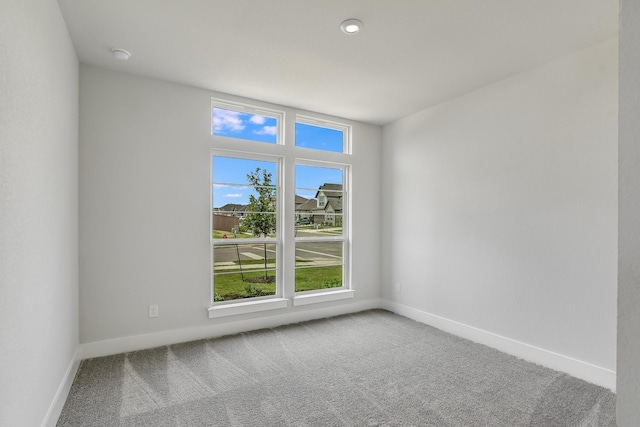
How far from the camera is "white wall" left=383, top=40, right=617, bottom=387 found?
101 inches

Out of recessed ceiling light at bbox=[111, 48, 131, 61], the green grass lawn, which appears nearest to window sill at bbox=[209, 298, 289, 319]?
the green grass lawn

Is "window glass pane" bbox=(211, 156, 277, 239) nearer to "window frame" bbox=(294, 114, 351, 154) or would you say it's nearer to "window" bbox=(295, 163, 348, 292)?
"window" bbox=(295, 163, 348, 292)

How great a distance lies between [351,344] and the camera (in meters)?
3.34

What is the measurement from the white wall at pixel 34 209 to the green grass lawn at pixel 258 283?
1422mm

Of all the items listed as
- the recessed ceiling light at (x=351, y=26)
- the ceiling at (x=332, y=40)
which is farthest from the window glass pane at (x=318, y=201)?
the recessed ceiling light at (x=351, y=26)

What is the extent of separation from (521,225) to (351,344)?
6.50ft

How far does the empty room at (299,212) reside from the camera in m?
2.10

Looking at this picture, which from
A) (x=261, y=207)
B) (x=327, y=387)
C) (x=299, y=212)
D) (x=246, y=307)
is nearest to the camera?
(x=327, y=387)

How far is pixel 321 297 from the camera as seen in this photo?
13.8 ft

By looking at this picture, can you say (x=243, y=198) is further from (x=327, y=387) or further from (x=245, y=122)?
(x=327, y=387)

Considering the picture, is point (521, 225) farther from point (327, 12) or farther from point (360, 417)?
point (327, 12)

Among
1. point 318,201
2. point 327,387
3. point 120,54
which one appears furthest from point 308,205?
point 120,54

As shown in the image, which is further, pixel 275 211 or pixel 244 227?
pixel 275 211

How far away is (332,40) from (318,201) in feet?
7.14
